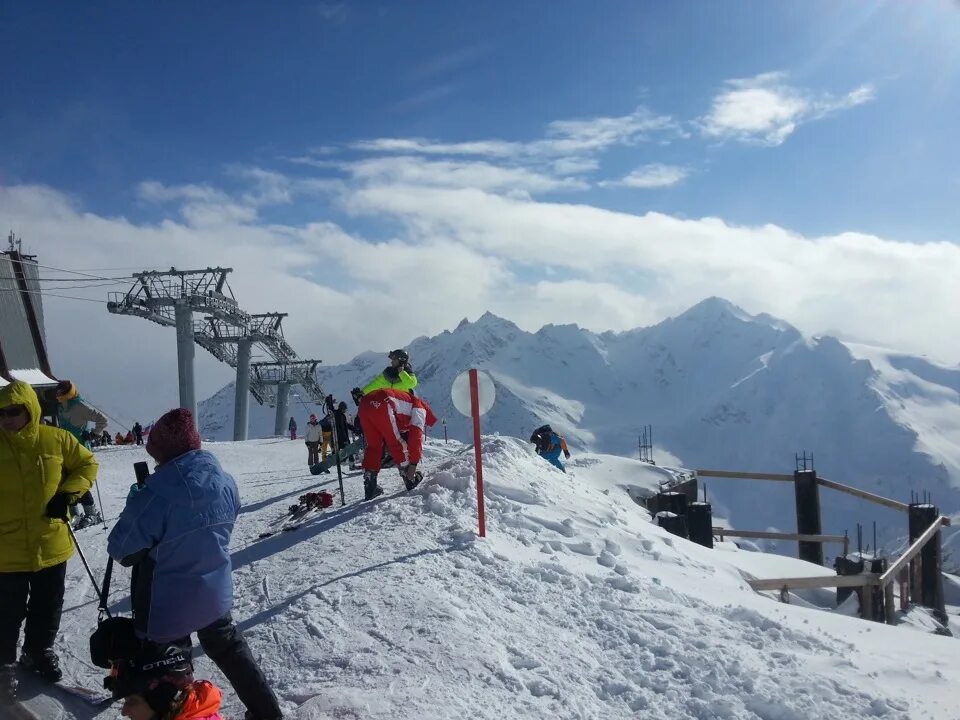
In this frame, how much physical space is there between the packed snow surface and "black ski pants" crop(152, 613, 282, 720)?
17.0 inches

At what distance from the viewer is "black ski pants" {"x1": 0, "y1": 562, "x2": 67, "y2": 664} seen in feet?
14.0

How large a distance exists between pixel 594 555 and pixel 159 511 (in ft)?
15.5

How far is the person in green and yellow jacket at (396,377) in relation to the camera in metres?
Result: 8.77

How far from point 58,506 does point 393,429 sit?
445cm

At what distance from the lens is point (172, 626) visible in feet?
11.5

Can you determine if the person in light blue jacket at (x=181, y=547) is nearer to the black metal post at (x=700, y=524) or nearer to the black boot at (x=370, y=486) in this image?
the black boot at (x=370, y=486)

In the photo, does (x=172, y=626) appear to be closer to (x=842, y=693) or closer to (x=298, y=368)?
(x=842, y=693)

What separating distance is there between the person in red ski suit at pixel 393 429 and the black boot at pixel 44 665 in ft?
13.8

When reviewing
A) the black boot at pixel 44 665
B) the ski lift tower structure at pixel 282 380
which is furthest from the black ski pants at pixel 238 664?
the ski lift tower structure at pixel 282 380

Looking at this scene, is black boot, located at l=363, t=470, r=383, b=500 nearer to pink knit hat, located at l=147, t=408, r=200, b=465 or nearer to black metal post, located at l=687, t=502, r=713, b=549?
pink knit hat, located at l=147, t=408, r=200, b=465

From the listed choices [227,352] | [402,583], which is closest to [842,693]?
[402,583]

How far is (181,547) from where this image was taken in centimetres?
352

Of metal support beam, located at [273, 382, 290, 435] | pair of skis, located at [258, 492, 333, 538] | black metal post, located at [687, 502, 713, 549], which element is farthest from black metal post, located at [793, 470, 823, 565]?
metal support beam, located at [273, 382, 290, 435]

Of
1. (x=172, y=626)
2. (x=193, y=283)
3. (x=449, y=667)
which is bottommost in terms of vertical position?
(x=449, y=667)
